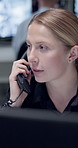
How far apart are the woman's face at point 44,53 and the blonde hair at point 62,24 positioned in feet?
0.05

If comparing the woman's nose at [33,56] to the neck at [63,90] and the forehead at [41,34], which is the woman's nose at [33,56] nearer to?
the forehead at [41,34]

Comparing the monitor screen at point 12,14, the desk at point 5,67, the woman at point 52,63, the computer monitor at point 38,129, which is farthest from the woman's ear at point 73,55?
the monitor screen at point 12,14

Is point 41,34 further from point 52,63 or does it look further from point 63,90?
point 63,90

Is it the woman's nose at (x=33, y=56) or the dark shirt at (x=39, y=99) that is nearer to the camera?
the woman's nose at (x=33, y=56)

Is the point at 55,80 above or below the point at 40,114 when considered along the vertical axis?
below

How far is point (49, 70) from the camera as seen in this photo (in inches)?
36.0

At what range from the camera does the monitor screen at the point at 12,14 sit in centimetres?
266

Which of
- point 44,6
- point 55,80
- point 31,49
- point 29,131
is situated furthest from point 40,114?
point 44,6

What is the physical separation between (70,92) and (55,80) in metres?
0.07

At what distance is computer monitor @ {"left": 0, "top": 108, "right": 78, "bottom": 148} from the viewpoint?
39 centimetres

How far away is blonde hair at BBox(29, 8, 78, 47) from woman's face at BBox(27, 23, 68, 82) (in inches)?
0.6

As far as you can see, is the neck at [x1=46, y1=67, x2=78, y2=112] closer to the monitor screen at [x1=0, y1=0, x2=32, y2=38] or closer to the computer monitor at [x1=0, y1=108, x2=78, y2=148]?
the computer monitor at [x1=0, y1=108, x2=78, y2=148]

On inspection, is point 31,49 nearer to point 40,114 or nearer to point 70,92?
point 70,92

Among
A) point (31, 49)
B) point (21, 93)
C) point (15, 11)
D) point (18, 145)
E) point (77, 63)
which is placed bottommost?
point (15, 11)
